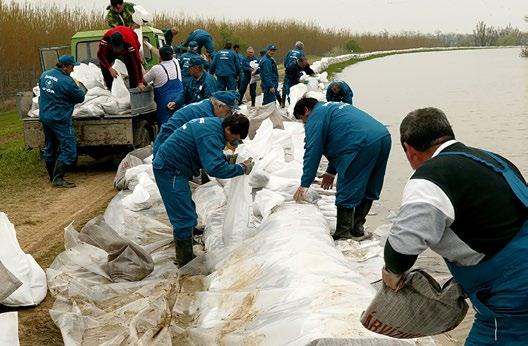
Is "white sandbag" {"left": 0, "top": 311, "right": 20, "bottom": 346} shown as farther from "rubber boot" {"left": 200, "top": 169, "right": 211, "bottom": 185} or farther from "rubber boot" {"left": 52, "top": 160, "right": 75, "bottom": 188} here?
"rubber boot" {"left": 52, "top": 160, "right": 75, "bottom": 188}

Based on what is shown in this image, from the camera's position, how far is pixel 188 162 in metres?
5.02

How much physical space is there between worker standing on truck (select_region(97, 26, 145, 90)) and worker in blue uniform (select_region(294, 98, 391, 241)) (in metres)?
4.49

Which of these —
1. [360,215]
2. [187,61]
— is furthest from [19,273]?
[187,61]

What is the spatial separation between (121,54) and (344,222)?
5.11 m

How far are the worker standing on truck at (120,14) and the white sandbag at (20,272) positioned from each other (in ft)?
20.1

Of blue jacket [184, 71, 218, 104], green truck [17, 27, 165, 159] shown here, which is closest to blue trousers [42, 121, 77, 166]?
green truck [17, 27, 165, 159]

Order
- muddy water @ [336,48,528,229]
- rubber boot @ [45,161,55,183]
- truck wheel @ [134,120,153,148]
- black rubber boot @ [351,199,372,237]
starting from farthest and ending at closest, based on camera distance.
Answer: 1. muddy water @ [336,48,528,229]
2. truck wheel @ [134,120,153,148]
3. rubber boot @ [45,161,55,183]
4. black rubber boot @ [351,199,372,237]

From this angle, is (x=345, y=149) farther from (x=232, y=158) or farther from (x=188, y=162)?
(x=188, y=162)

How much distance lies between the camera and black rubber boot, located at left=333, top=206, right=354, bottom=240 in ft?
17.0

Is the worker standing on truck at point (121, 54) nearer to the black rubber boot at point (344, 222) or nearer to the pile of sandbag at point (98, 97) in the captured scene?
the pile of sandbag at point (98, 97)

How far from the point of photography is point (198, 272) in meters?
4.73

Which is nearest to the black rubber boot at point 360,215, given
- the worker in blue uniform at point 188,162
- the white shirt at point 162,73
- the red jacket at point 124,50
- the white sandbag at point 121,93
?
the worker in blue uniform at point 188,162

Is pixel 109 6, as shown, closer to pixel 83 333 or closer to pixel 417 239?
pixel 83 333

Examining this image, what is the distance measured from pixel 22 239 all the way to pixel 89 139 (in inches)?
111
